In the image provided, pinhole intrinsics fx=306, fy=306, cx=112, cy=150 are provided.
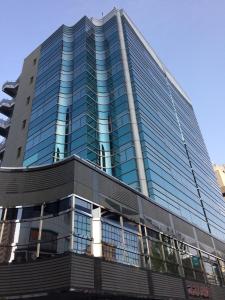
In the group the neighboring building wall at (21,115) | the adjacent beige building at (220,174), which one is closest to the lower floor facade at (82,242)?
the neighboring building wall at (21,115)

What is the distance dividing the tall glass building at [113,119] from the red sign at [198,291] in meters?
15.5

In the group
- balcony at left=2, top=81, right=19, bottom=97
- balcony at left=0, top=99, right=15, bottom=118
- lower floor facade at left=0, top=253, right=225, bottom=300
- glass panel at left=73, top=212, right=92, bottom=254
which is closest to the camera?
lower floor facade at left=0, top=253, right=225, bottom=300

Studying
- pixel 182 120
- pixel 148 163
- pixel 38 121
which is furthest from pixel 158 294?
pixel 182 120

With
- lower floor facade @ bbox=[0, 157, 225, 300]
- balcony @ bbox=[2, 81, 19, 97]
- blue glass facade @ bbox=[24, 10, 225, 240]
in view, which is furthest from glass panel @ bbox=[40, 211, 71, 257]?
balcony @ bbox=[2, 81, 19, 97]

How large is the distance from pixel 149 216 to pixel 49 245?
781 centimetres

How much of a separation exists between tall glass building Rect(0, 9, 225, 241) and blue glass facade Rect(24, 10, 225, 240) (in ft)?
0.52

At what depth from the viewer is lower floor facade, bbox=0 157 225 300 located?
12.8 m

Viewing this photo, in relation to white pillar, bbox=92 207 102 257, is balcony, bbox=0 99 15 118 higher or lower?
higher

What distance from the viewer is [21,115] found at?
5231 cm

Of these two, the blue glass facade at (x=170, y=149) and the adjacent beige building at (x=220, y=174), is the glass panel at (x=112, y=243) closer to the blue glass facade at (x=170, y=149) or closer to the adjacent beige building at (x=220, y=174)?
the blue glass facade at (x=170, y=149)

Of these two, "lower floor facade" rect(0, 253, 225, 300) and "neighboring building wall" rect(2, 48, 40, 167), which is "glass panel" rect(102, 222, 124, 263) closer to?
"lower floor facade" rect(0, 253, 225, 300)

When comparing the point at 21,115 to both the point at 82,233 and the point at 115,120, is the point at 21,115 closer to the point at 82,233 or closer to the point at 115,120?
the point at 115,120

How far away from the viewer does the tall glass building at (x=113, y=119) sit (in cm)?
4116

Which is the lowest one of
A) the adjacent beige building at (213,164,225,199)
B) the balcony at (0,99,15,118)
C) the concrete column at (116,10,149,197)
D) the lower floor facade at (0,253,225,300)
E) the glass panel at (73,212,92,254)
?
the lower floor facade at (0,253,225,300)
